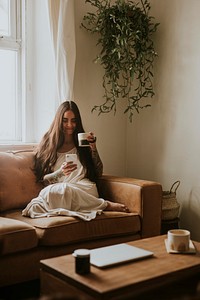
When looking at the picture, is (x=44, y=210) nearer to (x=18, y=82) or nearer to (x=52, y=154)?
(x=52, y=154)

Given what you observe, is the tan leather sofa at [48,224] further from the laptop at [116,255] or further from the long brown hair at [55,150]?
the laptop at [116,255]

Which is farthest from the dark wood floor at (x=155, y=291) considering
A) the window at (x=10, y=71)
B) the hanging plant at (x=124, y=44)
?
the hanging plant at (x=124, y=44)

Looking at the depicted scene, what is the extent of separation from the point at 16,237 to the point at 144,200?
0.92 m

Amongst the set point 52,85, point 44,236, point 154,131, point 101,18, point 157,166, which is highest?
point 101,18

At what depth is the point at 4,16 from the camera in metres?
3.46

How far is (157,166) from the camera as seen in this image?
366 centimetres

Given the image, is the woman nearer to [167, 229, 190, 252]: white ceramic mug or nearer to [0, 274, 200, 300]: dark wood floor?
[0, 274, 200, 300]: dark wood floor

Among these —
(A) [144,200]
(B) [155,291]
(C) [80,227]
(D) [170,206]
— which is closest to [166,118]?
(D) [170,206]

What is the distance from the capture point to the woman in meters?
2.70

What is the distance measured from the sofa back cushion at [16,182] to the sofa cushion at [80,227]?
0.31 feet

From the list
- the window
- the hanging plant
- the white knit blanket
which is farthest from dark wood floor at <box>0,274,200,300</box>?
the hanging plant

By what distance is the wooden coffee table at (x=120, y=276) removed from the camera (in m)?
1.61

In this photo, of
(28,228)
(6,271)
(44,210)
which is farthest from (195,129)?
(6,271)

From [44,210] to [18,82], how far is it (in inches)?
52.1
